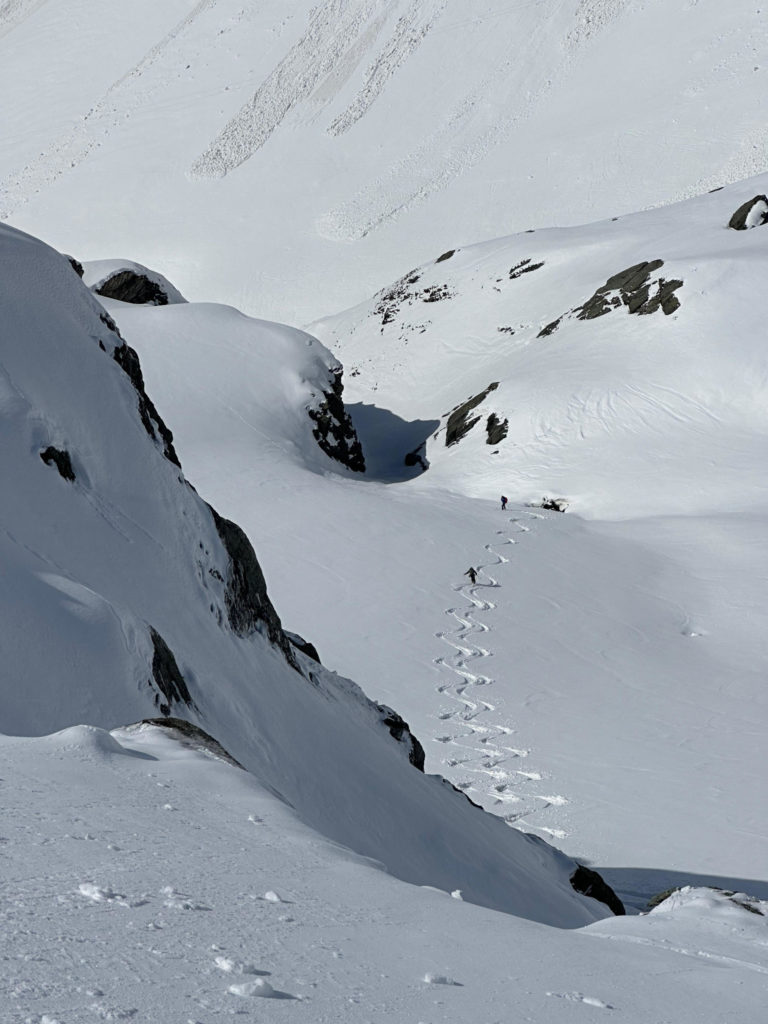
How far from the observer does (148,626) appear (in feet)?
24.3

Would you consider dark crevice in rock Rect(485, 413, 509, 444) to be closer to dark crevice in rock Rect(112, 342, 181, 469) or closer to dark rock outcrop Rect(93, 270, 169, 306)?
dark rock outcrop Rect(93, 270, 169, 306)

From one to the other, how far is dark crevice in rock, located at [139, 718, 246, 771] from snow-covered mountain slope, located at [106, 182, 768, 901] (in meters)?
7.18

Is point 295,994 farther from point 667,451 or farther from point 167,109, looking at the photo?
point 167,109

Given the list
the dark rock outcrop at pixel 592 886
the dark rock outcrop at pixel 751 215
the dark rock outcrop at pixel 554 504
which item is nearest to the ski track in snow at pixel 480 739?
the dark rock outcrop at pixel 592 886

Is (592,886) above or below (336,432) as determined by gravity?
below

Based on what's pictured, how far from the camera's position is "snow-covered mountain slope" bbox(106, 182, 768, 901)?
48.7 feet

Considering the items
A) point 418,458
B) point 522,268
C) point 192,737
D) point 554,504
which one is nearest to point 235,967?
point 192,737

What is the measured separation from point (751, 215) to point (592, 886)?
36310mm

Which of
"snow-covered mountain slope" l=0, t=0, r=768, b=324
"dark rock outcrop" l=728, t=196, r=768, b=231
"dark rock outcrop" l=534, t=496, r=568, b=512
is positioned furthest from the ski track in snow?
"snow-covered mountain slope" l=0, t=0, r=768, b=324

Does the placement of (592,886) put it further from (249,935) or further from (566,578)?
(566,578)

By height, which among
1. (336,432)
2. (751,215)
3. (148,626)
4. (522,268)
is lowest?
(148,626)

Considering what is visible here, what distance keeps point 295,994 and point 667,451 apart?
2896 centimetres

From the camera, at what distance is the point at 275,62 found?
75375 mm

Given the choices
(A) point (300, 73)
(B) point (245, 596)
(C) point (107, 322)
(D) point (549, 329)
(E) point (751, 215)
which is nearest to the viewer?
(B) point (245, 596)
